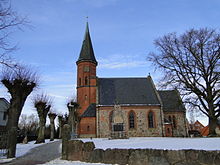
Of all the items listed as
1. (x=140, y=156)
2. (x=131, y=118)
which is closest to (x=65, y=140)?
(x=140, y=156)

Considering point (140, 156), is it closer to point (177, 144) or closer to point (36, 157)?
point (177, 144)

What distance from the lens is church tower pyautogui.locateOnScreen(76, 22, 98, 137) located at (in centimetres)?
3259

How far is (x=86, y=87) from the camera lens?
36781 millimetres

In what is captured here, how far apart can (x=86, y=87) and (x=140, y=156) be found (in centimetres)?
2999

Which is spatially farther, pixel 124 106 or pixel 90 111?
pixel 90 111

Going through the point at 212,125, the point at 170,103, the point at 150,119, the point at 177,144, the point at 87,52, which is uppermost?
the point at 87,52

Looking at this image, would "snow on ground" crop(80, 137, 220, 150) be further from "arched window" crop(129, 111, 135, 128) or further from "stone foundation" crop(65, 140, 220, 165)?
"arched window" crop(129, 111, 135, 128)

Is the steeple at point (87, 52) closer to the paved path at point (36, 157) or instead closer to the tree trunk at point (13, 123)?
the tree trunk at point (13, 123)

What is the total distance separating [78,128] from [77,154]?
2444 cm

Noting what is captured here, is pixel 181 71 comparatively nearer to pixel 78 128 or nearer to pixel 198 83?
pixel 198 83

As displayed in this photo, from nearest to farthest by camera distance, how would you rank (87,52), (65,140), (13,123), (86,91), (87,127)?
(65,140) → (13,123) → (87,127) → (86,91) → (87,52)

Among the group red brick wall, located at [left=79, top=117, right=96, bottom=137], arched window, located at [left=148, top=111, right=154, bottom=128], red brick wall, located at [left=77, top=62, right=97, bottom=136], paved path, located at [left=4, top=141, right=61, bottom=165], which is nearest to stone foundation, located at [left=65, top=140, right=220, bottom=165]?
paved path, located at [left=4, top=141, right=61, bottom=165]

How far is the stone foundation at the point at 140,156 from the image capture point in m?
5.98

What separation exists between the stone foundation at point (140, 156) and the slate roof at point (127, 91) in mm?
23292
